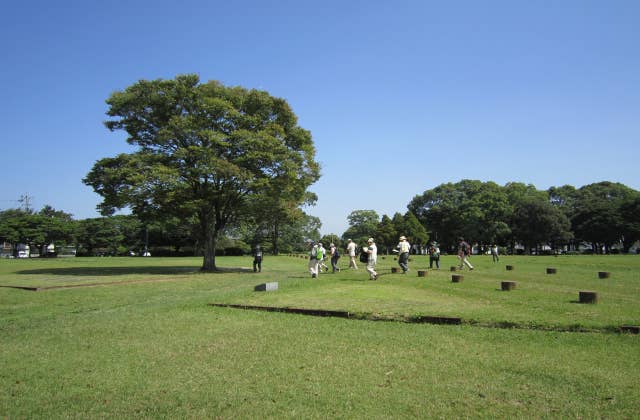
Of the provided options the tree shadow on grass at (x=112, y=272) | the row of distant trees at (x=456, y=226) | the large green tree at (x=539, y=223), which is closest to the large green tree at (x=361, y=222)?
the row of distant trees at (x=456, y=226)

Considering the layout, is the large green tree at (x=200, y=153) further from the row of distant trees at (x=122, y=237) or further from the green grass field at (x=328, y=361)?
the row of distant trees at (x=122, y=237)

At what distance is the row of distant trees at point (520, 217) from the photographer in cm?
6988

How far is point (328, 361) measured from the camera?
6980 millimetres

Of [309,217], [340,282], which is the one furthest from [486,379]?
[309,217]

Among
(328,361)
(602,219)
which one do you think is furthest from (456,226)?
(328,361)

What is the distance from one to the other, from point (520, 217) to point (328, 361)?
7502cm

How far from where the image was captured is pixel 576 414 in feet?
15.7

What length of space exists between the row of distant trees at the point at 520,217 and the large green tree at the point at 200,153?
5151cm

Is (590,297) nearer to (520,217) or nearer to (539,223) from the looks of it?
(539,223)

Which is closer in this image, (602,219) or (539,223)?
(539,223)

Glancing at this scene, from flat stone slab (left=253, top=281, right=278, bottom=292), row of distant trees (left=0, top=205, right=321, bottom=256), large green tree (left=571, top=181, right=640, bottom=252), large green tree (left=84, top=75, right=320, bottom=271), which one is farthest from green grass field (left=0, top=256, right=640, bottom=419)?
large green tree (left=571, top=181, right=640, bottom=252)

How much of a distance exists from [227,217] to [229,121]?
713 centimetres

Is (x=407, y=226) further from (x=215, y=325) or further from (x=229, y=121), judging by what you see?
(x=215, y=325)

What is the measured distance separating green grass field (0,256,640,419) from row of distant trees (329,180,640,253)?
64224mm
